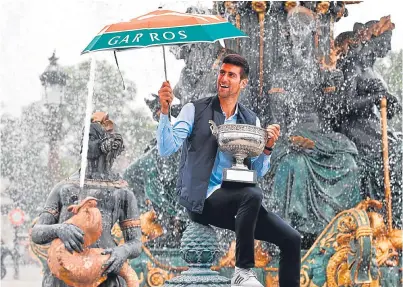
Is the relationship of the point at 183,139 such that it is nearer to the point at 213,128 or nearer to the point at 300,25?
the point at 213,128

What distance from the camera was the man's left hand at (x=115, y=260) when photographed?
4.87 m

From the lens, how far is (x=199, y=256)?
15.6 ft

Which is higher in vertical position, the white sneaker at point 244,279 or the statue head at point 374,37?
the statue head at point 374,37

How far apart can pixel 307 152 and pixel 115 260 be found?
5.77 m

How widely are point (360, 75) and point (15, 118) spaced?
1364cm

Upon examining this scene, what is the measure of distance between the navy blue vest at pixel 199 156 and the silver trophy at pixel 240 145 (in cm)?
11

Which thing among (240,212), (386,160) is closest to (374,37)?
(386,160)

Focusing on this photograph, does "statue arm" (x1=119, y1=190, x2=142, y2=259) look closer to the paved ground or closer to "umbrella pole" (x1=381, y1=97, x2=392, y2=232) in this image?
"umbrella pole" (x1=381, y1=97, x2=392, y2=232)

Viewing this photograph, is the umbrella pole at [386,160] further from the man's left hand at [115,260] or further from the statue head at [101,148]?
the man's left hand at [115,260]

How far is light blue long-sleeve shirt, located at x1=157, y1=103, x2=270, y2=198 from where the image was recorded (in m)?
4.71

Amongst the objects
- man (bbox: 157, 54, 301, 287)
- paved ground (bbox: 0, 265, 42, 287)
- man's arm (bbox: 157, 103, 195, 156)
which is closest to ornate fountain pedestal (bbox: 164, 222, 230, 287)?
man (bbox: 157, 54, 301, 287)

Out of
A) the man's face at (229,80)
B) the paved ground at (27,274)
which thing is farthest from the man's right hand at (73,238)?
the paved ground at (27,274)

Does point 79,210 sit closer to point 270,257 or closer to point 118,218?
point 118,218

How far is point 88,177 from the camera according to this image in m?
5.13
